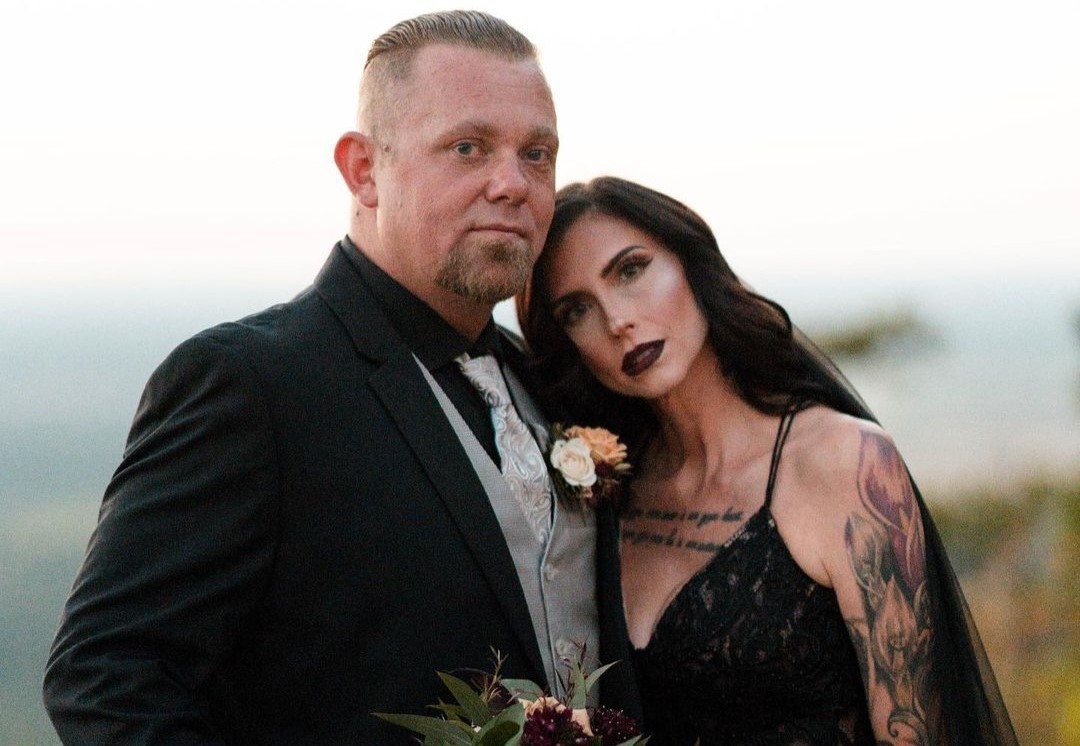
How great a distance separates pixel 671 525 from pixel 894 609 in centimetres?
63

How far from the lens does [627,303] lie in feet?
10.8

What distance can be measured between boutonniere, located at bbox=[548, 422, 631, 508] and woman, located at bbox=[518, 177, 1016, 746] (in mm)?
215

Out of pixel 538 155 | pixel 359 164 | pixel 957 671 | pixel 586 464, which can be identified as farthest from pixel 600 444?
pixel 957 671

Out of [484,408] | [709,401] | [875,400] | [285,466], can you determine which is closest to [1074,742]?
[875,400]

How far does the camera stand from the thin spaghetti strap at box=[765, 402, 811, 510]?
323cm

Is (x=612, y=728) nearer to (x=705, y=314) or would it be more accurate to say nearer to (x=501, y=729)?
(x=501, y=729)

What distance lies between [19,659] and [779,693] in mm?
2892

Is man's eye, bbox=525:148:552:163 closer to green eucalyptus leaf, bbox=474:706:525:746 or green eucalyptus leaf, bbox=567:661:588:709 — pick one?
green eucalyptus leaf, bbox=567:661:588:709

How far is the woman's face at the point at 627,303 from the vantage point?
328 cm

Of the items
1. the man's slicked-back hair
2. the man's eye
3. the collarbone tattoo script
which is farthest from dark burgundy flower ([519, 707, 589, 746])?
the man's slicked-back hair

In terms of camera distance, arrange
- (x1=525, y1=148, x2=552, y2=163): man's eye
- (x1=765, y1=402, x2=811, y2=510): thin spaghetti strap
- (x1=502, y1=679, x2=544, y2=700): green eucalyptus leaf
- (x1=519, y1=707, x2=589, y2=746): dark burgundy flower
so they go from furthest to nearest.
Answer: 1. (x1=765, y1=402, x2=811, y2=510): thin spaghetti strap
2. (x1=525, y1=148, x2=552, y2=163): man's eye
3. (x1=502, y1=679, x2=544, y2=700): green eucalyptus leaf
4. (x1=519, y1=707, x2=589, y2=746): dark burgundy flower

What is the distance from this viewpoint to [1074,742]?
5.89 metres

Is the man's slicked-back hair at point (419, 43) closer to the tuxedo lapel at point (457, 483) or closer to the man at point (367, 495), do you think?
the man at point (367, 495)

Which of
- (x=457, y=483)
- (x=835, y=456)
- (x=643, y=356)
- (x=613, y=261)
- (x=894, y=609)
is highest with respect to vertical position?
(x=613, y=261)
